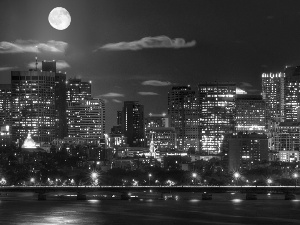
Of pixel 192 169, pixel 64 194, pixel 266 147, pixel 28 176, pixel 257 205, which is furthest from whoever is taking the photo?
pixel 266 147

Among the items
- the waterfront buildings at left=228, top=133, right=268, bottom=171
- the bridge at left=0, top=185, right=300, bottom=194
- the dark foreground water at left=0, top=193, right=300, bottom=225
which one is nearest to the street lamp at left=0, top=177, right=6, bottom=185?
the bridge at left=0, top=185, right=300, bottom=194

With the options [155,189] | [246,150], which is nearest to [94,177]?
[155,189]

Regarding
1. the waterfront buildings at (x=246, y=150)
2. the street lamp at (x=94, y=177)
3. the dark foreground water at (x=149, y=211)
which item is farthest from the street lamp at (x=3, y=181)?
the waterfront buildings at (x=246, y=150)

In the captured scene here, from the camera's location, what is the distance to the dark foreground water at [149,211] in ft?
Answer: 291

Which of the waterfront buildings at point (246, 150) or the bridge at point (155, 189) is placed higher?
the waterfront buildings at point (246, 150)

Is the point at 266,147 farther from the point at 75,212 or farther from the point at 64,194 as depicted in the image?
the point at 75,212

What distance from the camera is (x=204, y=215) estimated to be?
93.7m

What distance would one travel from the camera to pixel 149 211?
9775 centimetres

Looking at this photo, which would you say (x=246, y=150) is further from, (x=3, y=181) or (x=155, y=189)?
(x=155, y=189)

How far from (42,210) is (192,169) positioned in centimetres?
7623

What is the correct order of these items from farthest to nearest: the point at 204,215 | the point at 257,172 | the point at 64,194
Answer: the point at 257,172 → the point at 64,194 → the point at 204,215

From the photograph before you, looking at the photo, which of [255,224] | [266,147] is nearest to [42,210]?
[255,224]

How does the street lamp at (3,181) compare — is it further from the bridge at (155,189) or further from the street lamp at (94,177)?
the bridge at (155,189)

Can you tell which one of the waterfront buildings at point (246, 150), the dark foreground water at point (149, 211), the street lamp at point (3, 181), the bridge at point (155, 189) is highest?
Result: the waterfront buildings at point (246, 150)
